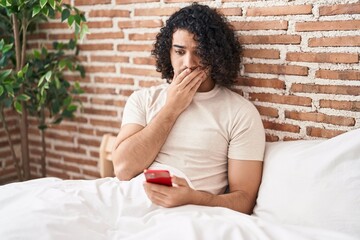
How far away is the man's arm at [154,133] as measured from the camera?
1.81 m

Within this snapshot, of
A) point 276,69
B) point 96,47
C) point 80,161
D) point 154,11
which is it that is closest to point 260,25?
point 276,69

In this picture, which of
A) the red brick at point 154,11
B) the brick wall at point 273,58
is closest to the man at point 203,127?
the brick wall at point 273,58

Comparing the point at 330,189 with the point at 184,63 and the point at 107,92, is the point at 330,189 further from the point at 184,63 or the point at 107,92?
the point at 107,92

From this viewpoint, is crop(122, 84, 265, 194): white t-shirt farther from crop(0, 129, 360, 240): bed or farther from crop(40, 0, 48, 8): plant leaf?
crop(40, 0, 48, 8): plant leaf

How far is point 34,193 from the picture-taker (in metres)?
1.66

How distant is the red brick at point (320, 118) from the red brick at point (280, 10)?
1.31 feet

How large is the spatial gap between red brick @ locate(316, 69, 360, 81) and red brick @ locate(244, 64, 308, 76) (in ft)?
0.20

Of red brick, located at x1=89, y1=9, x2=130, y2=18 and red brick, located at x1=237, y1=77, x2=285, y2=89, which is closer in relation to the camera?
red brick, located at x1=237, y1=77, x2=285, y2=89

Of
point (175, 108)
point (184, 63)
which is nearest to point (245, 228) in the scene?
point (175, 108)

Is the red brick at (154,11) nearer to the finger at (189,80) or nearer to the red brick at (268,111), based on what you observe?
the finger at (189,80)

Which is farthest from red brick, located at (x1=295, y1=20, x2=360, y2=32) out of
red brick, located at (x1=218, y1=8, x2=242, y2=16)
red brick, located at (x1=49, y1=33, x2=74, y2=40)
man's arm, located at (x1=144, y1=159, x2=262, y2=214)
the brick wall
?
red brick, located at (x1=49, y1=33, x2=74, y2=40)

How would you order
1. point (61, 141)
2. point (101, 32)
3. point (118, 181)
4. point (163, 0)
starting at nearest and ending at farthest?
point (118, 181)
point (163, 0)
point (101, 32)
point (61, 141)

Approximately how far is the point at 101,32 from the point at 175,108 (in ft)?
2.78

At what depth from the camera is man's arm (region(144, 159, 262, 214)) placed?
1614 mm
